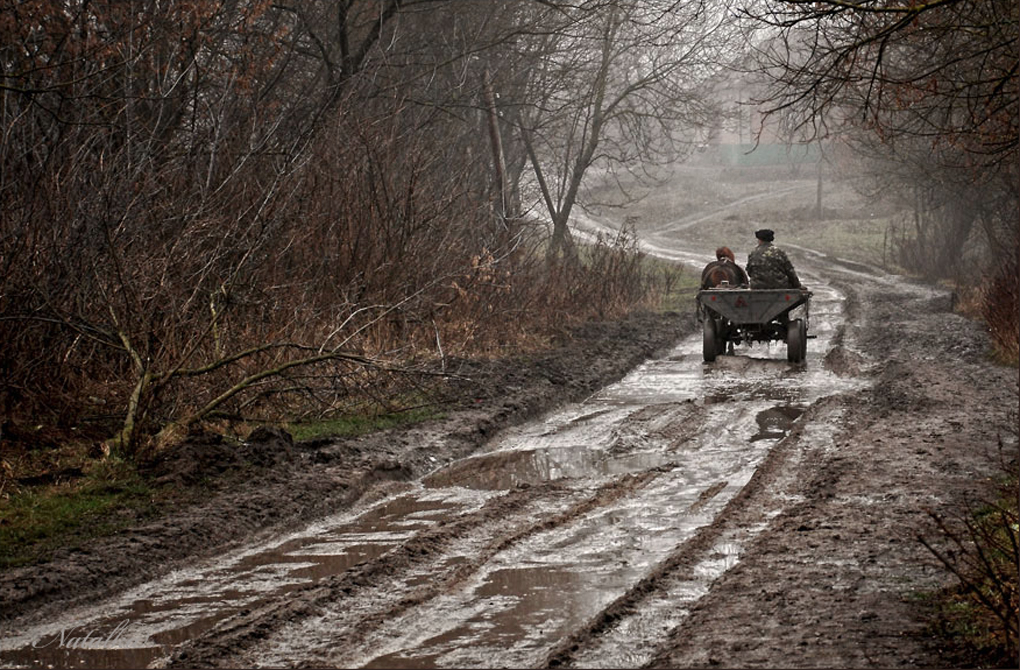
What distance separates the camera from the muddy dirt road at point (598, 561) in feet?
17.2

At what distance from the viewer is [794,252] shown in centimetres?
4869

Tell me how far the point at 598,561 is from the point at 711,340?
10175 millimetres

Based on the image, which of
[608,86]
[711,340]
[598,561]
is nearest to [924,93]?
[598,561]

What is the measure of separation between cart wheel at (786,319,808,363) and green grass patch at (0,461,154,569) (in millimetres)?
10009

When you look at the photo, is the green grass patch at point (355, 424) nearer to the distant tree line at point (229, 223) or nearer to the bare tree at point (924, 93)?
the distant tree line at point (229, 223)

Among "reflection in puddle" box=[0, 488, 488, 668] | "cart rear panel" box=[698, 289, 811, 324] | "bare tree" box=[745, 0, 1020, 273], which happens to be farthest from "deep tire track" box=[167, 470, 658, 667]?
"cart rear panel" box=[698, 289, 811, 324]

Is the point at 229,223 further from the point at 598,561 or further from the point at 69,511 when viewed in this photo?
the point at 598,561

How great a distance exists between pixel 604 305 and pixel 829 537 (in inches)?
604

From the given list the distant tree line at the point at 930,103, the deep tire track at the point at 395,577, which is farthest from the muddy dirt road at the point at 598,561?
the distant tree line at the point at 930,103

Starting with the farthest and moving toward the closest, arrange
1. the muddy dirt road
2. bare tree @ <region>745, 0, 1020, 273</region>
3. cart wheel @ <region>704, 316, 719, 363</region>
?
cart wheel @ <region>704, 316, 719, 363</region>
bare tree @ <region>745, 0, 1020, 273</region>
the muddy dirt road

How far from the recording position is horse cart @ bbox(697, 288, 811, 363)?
15922mm

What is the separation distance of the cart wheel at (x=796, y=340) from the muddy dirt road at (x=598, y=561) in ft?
13.1

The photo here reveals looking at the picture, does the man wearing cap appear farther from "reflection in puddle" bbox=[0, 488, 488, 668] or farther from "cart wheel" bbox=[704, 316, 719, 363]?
"reflection in puddle" bbox=[0, 488, 488, 668]

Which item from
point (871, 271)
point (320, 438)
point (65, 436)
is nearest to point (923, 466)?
point (320, 438)
